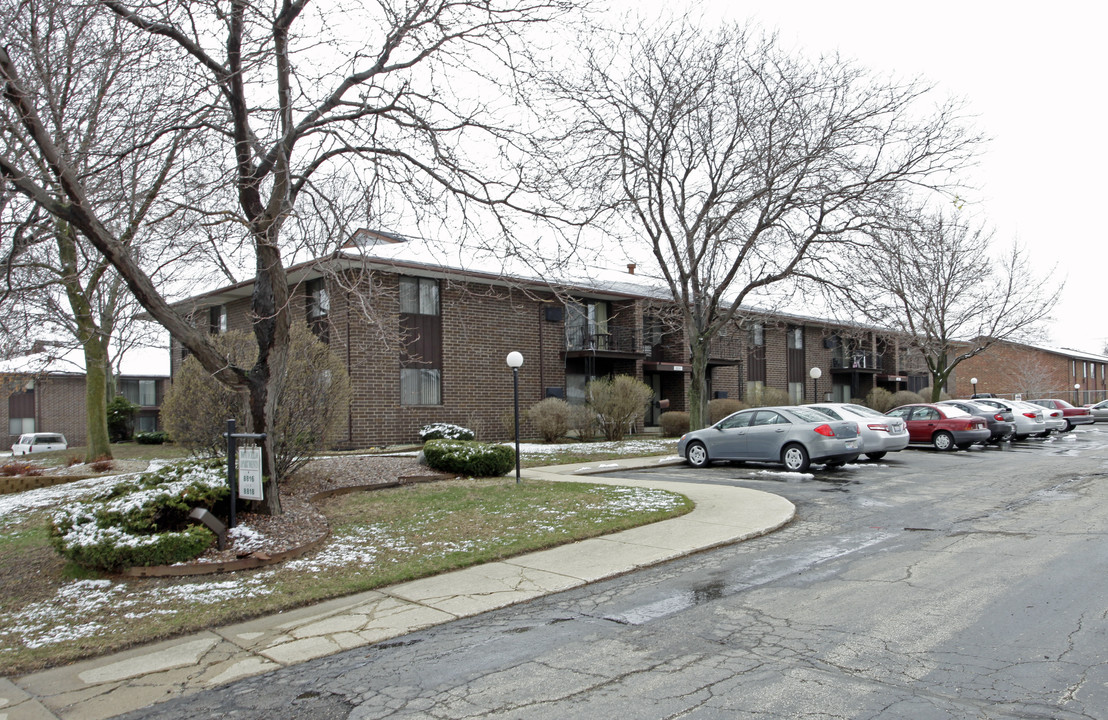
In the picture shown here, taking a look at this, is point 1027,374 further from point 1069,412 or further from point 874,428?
point 874,428

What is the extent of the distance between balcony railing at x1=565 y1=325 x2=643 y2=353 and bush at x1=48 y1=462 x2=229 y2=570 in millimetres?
20163

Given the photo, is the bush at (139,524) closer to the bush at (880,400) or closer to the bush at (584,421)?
the bush at (584,421)

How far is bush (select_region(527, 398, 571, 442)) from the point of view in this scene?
23.8 meters

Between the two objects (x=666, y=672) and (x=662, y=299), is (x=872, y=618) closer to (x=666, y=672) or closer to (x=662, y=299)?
(x=666, y=672)

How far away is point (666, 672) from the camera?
481 centimetres

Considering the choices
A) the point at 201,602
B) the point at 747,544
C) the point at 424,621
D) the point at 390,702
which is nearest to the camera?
the point at 390,702

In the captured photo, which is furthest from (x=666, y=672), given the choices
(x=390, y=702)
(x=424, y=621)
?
(x=424, y=621)

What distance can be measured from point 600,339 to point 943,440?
1235 cm

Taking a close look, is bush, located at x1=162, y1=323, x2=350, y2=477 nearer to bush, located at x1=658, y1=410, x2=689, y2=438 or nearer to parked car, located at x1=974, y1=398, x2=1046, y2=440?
bush, located at x1=658, y1=410, x2=689, y2=438

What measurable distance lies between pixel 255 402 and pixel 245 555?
2257 millimetres

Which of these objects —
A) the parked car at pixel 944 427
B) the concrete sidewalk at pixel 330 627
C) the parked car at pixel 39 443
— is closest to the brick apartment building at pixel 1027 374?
the parked car at pixel 944 427

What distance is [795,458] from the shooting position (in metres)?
16.0

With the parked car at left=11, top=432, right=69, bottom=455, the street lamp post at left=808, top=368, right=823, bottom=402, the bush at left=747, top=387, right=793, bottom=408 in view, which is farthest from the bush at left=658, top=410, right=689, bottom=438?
the parked car at left=11, top=432, right=69, bottom=455

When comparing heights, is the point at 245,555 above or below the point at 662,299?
below
